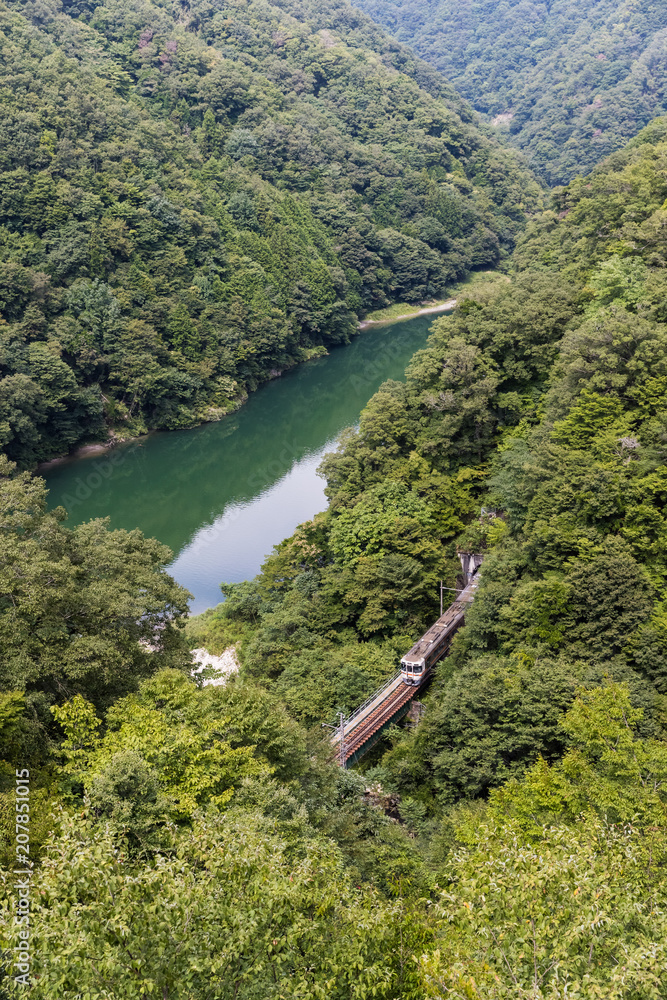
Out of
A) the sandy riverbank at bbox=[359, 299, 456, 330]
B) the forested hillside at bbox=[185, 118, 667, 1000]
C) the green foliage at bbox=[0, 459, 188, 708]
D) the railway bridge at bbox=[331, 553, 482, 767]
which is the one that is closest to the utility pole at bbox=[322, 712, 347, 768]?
the railway bridge at bbox=[331, 553, 482, 767]

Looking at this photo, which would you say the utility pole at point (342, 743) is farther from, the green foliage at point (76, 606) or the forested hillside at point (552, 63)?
the forested hillside at point (552, 63)

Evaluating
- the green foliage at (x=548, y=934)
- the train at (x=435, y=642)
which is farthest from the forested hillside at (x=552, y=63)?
the green foliage at (x=548, y=934)

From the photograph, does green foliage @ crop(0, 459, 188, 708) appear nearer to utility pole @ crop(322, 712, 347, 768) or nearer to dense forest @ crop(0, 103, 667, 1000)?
dense forest @ crop(0, 103, 667, 1000)

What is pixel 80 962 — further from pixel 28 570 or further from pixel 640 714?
pixel 640 714

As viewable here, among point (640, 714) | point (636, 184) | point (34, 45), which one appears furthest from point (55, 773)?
point (34, 45)

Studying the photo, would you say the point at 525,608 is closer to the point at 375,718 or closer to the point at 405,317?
the point at 375,718

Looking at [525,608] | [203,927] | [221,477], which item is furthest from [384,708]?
[221,477]
